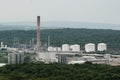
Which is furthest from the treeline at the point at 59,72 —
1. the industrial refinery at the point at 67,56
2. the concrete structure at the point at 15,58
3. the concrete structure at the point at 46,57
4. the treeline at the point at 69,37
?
the treeline at the point at 69,37

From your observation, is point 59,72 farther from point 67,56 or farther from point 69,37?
point 69,37

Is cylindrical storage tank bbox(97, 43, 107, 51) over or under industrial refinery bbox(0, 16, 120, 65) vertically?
over

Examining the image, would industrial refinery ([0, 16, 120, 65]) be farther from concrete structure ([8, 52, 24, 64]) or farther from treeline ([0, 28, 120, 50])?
treeline ([0, 28, 120, 50])

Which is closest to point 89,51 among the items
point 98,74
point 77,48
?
point 77,48

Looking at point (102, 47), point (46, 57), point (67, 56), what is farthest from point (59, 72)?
point (102, 47)

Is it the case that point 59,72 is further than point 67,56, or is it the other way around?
point 67,56

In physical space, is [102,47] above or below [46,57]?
above

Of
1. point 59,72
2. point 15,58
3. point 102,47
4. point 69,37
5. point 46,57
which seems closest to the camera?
point 59,72

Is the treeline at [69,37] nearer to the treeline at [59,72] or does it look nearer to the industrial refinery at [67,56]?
the industrial refinery at [67,56]

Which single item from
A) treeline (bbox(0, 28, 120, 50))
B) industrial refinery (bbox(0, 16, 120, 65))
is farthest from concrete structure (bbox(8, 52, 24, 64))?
treeline (bbox(0, 28, 120, 50))
